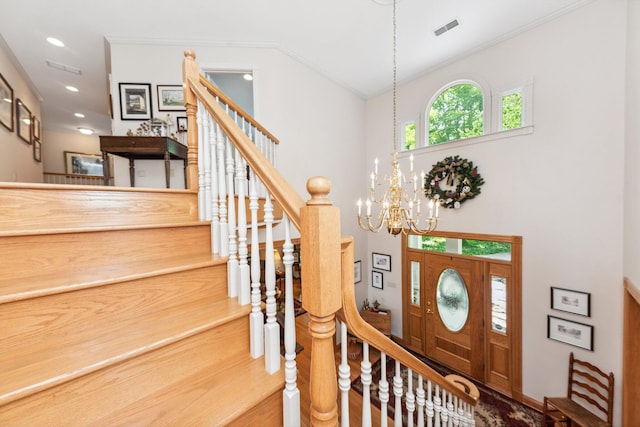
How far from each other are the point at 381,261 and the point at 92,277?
4429 millimetres

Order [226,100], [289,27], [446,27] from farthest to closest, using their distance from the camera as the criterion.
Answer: [289,27]
[446,27]
[226,100]

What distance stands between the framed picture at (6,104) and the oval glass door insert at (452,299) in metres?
6.94

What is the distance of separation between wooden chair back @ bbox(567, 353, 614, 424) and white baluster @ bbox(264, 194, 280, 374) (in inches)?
147

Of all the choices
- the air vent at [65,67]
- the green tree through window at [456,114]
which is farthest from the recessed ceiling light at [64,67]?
the green tree through window at [456,114]

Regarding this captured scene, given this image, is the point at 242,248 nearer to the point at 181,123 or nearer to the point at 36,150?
the point at 181,123

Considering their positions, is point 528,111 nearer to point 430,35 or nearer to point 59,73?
point 430,35

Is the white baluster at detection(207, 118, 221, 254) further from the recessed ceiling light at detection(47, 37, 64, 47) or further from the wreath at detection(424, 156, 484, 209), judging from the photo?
the recessed ceiling light at detection(47, 37, 64, 47)

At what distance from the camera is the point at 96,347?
796 millimetres

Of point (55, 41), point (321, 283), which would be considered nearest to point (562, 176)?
point (321, 283)

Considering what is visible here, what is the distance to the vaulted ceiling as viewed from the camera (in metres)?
2.79

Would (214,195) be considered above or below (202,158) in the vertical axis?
below

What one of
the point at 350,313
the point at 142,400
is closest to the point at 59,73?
the point at 142,400

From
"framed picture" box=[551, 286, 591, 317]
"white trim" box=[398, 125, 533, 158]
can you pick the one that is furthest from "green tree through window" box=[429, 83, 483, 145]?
"framed picture" box=[551, 286, 591, 317]

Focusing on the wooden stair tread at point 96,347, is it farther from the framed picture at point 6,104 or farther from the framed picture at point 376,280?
the framed picture at point 6,104
